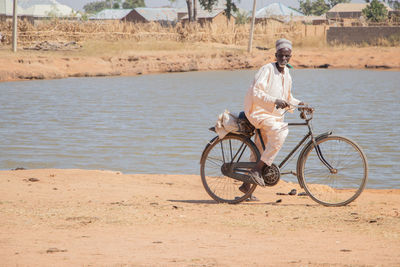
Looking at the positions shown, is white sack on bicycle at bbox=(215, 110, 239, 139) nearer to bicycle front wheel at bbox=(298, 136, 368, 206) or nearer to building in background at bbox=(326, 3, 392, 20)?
bicycle front wheel at bbox=(298, 136, 368, 206)

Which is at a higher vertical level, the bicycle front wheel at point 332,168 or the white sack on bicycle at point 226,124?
the white sack on bicycle at point 226,124

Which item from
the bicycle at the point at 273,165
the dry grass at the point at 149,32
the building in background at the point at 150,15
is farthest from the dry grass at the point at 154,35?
the bicycle at the point at 273,165

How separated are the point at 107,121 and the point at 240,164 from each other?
35.9ft

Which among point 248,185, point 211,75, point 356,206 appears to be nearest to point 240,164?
point 248,185

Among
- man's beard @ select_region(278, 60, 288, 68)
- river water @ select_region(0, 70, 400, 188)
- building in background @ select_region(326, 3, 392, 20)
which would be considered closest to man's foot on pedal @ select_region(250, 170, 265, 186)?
man's beard @ select_region(278, 60, 288, 68)

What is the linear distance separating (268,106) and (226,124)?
0.49 m

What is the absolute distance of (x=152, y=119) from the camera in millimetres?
18188

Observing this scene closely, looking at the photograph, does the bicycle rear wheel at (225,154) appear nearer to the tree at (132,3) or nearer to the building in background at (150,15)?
the building in background at (150,15)

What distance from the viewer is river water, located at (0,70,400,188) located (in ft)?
39.7

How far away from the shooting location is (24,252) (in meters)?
4.98

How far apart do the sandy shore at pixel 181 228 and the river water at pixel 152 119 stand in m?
3.28

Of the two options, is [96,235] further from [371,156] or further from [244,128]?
[371,156]

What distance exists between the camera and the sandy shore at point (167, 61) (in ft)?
99.5

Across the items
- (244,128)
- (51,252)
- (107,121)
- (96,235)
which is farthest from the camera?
(107,121)
